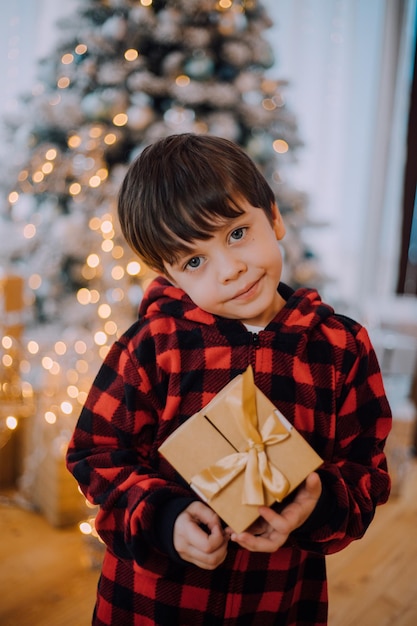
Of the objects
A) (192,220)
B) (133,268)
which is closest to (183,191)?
(192,220)

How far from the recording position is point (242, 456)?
2.09ft

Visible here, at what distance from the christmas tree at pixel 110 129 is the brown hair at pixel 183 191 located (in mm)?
937

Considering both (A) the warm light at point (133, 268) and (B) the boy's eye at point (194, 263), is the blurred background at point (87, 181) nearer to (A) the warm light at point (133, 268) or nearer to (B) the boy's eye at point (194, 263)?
(A) the warm light at point (133, 268)

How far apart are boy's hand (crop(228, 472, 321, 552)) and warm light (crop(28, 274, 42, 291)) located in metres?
1.52

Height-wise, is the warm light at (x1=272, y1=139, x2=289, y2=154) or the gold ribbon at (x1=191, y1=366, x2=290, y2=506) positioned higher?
the warm light at (x1=272, y1=139, x2=289, y2=154)

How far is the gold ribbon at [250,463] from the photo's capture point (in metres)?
0.62

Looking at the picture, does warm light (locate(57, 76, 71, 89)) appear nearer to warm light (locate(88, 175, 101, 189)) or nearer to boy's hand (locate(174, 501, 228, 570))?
warm light (locate(88, 175, 101, 189))

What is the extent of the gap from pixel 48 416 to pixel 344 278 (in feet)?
7.40

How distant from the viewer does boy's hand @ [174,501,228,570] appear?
646 millimetres

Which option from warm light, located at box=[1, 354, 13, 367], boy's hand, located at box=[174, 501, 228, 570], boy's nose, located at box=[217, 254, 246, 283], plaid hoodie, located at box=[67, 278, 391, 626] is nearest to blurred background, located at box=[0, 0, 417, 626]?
warm light, located at box=[1, 354, 13, 367]

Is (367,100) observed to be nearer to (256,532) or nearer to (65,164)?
(65,164)

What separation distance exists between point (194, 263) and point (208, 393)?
175mm

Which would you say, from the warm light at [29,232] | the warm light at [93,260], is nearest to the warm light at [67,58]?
the warm light at [29,232]

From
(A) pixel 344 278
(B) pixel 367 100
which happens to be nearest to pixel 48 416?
(A) pixel 344 278
